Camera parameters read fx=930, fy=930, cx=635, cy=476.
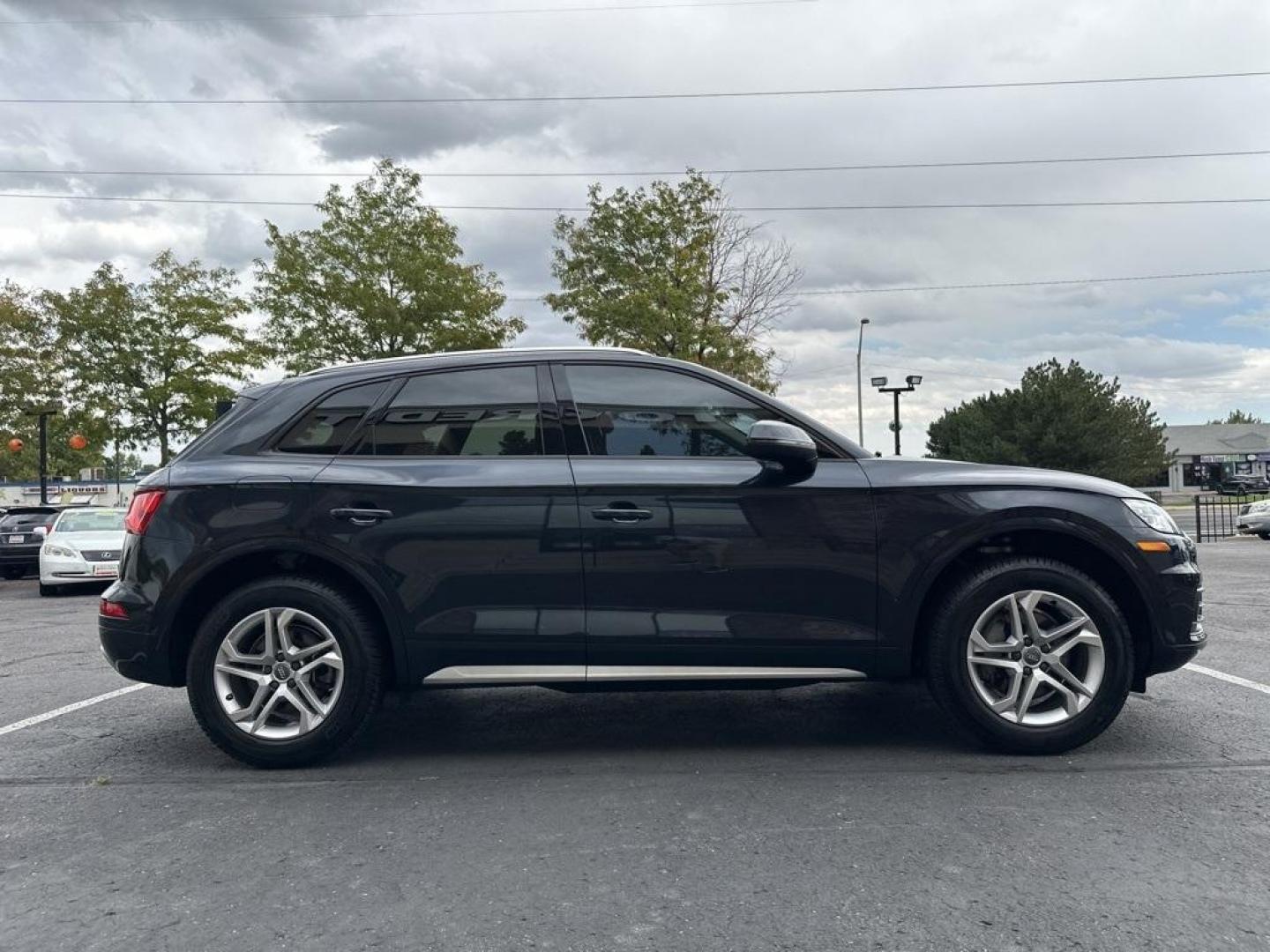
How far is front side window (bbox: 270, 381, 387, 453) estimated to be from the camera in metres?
4.00

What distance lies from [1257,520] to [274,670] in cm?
2189

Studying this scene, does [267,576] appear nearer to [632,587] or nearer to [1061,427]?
[632,587]

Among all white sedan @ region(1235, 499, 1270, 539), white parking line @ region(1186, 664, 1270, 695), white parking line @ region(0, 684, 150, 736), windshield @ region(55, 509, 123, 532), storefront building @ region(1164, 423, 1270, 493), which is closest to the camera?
white parking line @ region(0, 684, 150, 736)

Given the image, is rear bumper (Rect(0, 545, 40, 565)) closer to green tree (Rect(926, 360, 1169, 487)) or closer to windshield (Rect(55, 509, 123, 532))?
windshield (Rect(55, 509, 123, 532))

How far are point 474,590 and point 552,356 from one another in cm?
109

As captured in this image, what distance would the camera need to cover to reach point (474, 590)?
381 cm

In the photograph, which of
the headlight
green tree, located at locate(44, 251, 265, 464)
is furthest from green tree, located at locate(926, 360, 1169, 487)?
the headlight

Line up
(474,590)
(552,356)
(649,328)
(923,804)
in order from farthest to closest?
(649,328), (552,356), (474,590), (923,804)

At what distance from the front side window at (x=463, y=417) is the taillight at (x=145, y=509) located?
0.85 meters

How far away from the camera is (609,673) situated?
3826 millimetres

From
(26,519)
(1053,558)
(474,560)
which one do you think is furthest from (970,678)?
(26,519)

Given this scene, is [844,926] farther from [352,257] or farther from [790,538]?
[352,257]

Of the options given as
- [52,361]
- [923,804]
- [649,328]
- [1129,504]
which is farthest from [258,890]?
[52,361]

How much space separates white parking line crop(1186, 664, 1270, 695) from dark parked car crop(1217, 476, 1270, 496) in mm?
46646
